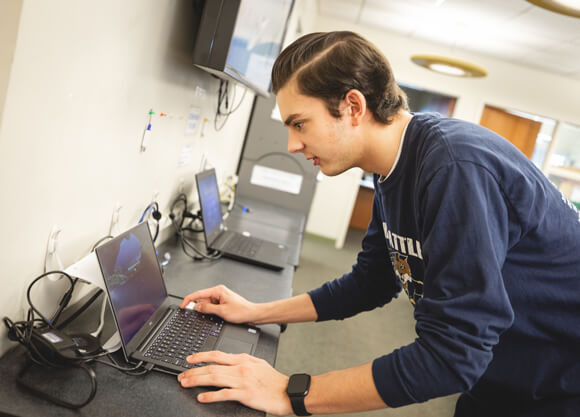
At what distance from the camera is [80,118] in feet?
2.90

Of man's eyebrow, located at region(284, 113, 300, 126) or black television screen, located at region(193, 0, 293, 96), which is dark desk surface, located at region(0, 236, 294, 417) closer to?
man's eyebrow, located at region(284, 113, 300, 126)

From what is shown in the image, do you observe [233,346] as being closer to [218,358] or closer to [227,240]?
[218,358]

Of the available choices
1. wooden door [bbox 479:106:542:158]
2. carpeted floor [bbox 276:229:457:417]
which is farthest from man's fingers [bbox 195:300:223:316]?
wooden door [bbox 479:106:542:158]

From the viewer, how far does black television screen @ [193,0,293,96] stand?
4.08 feet

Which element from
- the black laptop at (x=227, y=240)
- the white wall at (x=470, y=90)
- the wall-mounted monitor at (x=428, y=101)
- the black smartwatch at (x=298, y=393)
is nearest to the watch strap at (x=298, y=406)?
the black smartwatch at (x=298, y=393)

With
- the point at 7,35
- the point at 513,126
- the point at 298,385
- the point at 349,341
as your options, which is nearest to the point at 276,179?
the point at 349,341

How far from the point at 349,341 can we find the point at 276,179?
1253 mm

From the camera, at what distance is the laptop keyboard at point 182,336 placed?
0.90 metres

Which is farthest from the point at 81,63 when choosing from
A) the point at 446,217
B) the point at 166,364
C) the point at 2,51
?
the point at 446,217

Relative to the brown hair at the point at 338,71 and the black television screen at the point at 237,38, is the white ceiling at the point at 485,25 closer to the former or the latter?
the black television screen at the point at 237,38

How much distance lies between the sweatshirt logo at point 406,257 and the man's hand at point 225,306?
1.23 feet

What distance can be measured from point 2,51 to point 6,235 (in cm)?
30

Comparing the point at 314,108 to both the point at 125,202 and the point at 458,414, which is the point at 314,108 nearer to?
the point at 125,202

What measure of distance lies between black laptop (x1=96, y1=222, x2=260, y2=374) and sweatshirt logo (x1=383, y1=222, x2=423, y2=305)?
0.38m
